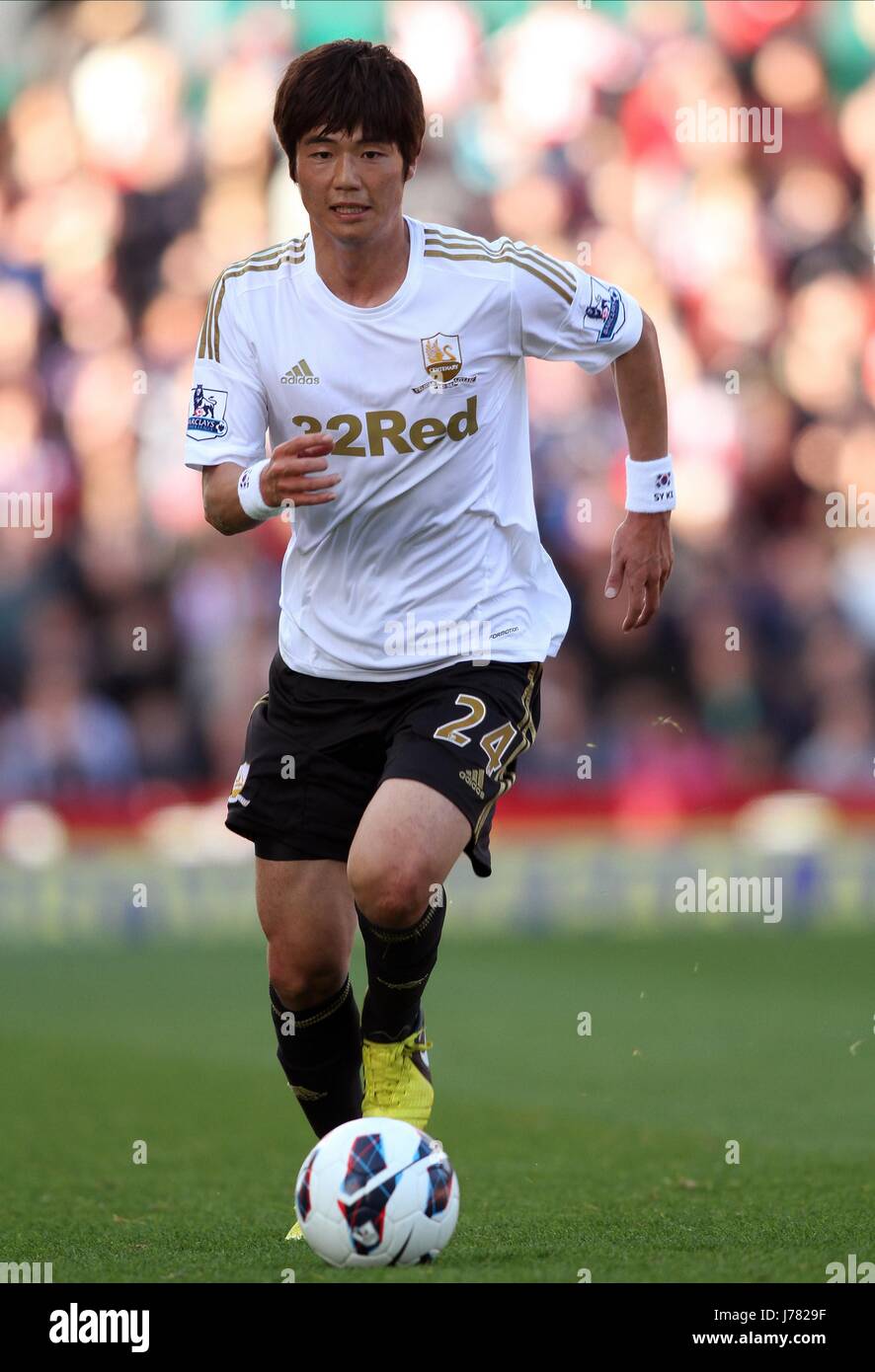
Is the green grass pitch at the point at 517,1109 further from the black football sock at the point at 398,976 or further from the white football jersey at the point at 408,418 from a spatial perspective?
the white football jersey at the point at 408,418

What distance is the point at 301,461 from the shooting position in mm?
4402

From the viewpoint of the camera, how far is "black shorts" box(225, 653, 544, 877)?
4.84 meters

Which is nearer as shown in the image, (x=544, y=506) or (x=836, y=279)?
(x=544, y=506)

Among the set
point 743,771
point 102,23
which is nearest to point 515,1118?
point 743,771

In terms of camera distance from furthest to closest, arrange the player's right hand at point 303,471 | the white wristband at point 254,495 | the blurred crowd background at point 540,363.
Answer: the blurred crowd background at point 540,363, the white wristband at point 254,495, the player's right hand at point 303,471

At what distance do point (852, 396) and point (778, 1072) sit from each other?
8060mm

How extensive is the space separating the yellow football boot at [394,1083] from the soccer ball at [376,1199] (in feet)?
1.59

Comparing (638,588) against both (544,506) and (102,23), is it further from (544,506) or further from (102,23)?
(102,23)

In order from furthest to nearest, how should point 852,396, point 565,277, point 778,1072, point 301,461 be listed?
1. point 852,396
2. point 778,1072
3. point 565,277
4. point 301,461

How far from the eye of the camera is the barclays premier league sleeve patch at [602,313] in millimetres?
5090

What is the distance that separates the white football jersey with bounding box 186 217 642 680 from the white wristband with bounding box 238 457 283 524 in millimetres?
238

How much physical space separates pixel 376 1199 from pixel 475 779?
3.29 ft

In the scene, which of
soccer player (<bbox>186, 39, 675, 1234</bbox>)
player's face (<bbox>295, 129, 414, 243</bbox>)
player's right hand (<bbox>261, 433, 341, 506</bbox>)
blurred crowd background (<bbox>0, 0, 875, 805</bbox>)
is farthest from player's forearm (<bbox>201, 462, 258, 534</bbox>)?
blurred crowd background (<bbox>0, 0, 875, 805</bbox>)

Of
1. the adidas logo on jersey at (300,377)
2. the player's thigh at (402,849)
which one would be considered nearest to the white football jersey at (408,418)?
the adidas logo on jersey at (300,377)
